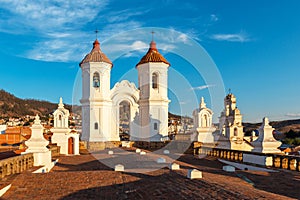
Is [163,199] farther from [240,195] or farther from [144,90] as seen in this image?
[144,90]

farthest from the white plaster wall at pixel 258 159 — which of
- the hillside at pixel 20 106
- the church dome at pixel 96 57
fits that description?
the hillside at pixel 20 106

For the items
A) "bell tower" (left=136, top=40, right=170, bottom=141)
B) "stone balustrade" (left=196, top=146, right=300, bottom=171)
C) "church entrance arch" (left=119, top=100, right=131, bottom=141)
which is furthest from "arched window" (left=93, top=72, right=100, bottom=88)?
"stone balustrade" (left=196, top=146, right=300, bottom=171)

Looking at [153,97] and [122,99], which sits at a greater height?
[153,97]

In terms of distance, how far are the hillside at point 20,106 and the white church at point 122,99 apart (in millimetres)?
70794

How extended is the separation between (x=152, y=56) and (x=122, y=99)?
5.48m

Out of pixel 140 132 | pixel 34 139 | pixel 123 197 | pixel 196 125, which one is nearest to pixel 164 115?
pixel 140 132

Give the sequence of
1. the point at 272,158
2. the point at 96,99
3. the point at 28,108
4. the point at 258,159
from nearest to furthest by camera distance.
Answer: the point at 272,158 → the point at 258,159 → the point at 96,99 → the point at 28,108

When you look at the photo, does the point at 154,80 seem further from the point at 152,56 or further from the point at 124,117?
the point at 124,117

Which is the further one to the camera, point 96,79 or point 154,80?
point 154,80

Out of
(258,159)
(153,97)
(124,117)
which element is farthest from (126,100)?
(258,159)

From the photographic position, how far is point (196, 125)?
24359 millimetres

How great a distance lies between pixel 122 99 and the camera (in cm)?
3145

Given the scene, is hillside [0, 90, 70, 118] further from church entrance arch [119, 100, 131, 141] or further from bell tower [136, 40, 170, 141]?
bell tower [136, 40, 170, 141]

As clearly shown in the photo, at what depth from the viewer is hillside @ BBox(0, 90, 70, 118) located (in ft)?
324
